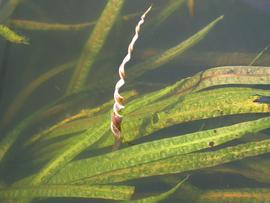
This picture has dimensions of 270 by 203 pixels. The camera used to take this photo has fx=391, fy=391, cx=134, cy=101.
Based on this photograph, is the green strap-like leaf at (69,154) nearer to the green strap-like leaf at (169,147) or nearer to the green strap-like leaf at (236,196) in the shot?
the green strap-like leaf at (169,147)

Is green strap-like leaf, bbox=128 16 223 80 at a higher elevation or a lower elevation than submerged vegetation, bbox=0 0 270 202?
higher

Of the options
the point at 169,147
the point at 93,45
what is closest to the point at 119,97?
the point at 169,147

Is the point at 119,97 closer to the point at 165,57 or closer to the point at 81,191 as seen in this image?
the point at 81,191

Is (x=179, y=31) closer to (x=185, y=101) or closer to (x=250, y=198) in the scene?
(x=185, y=101)

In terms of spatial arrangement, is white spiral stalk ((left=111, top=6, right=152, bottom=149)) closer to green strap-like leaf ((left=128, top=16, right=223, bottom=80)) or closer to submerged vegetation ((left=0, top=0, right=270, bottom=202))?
submerged vegetation ((left=0, top=0, right=270, bottom=202))

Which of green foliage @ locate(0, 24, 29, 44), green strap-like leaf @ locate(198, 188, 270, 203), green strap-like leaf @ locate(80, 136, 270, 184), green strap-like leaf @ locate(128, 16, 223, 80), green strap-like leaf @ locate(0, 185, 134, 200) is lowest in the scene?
green strap-like leaf @ locate(198, 188, 270, 203)

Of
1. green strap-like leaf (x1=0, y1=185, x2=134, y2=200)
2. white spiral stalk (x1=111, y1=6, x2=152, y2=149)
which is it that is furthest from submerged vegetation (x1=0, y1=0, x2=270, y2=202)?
white spiral stalk (x1=111, y1=6, x2=152, y2=149)

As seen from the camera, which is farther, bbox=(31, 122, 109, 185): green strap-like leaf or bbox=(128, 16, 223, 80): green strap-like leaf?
bbox=(128, 16, 223, 80): green strap-like leaf

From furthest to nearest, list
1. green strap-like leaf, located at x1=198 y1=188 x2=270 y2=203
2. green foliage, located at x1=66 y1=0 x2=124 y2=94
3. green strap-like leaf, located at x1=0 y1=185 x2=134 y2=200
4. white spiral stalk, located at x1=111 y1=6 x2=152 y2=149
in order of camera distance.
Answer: green foliage, located at x1=66 y1=0 x2=124 y2=94 → green strap-like leaf, located at x1=198 y1=188 x2=270 y2=203 → green strap-like leaf, located at x1=0 y1=185 x2=134 y2=200 → white spiral stalk, located at x1=111 y1=6 x2=152 y2=149

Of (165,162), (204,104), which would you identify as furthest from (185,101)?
(165,162)
